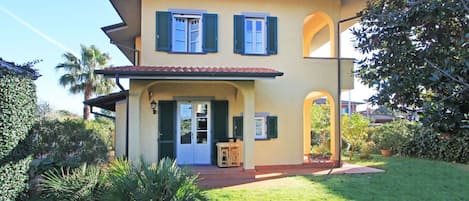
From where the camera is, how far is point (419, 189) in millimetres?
10141

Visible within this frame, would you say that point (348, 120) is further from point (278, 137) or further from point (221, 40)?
point (221, 40)

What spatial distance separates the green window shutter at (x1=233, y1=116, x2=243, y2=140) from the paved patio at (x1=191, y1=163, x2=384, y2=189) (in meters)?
1.40

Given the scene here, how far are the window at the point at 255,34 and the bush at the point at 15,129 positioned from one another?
738 cm

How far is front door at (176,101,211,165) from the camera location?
44.3 ft

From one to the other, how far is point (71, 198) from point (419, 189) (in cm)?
914

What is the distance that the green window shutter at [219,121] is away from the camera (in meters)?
13.6

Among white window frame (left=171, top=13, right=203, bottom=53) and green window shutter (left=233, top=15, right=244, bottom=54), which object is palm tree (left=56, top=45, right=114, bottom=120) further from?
green window shutter (left=233, top=15, right=244, bottom=54)

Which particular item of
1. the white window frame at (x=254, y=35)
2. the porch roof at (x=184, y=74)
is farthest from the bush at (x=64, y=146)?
the white window frame at (x=254, y=35)

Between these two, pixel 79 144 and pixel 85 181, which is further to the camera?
pixel 79 144

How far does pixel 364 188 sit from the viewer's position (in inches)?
397

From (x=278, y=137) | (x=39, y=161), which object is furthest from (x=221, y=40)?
(x=39, y=161)

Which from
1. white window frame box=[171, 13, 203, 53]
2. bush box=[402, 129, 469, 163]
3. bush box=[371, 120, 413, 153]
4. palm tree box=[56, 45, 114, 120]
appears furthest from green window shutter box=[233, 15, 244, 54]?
palm tree box=[56, 45, 114, 120]

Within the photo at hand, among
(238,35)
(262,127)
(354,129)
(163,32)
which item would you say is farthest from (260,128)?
(354,129)

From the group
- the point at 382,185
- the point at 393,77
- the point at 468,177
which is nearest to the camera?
the point at 393,77
